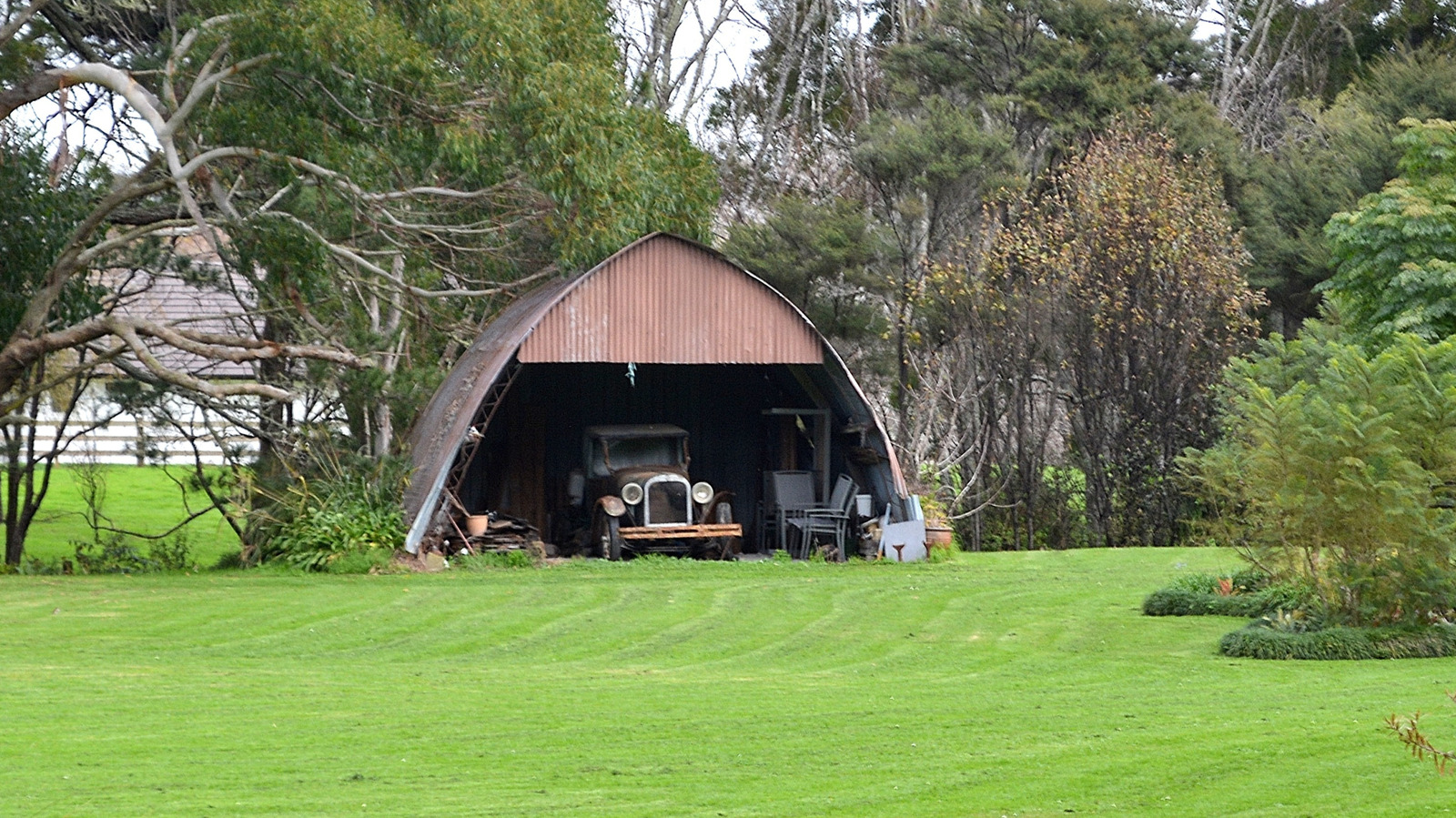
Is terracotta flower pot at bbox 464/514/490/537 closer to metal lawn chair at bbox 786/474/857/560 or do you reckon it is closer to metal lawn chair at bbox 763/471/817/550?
metal lawn chair at bbox 786/474/857/560

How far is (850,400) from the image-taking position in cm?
2344

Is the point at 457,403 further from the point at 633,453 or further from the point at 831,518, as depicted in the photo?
the point at 831,518

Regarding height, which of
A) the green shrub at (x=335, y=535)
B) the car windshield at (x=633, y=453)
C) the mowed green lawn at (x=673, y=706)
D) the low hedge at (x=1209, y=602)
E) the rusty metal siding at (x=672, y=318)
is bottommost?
the mowed green lawn at (x=673, y=706)

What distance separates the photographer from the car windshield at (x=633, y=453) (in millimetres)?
23281

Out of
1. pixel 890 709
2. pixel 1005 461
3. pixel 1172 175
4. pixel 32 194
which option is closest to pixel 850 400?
pixel 1005 461

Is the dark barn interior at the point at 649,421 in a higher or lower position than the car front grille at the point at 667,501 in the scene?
higher

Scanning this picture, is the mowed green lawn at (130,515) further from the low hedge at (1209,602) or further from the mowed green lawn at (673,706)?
the low hedge at (1209,602)

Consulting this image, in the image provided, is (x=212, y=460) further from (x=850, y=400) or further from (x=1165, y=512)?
(x=1165, y=512)

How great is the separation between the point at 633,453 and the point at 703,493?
1.41 metres

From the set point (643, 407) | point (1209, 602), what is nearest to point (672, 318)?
point (643, 407)

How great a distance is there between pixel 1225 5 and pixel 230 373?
89.8 ft

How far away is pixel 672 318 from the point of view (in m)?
22.1

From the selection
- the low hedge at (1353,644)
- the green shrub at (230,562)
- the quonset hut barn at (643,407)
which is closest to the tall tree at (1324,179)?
the quonset hut barn at (643,407)

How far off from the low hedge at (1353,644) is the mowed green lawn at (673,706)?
32 cm
